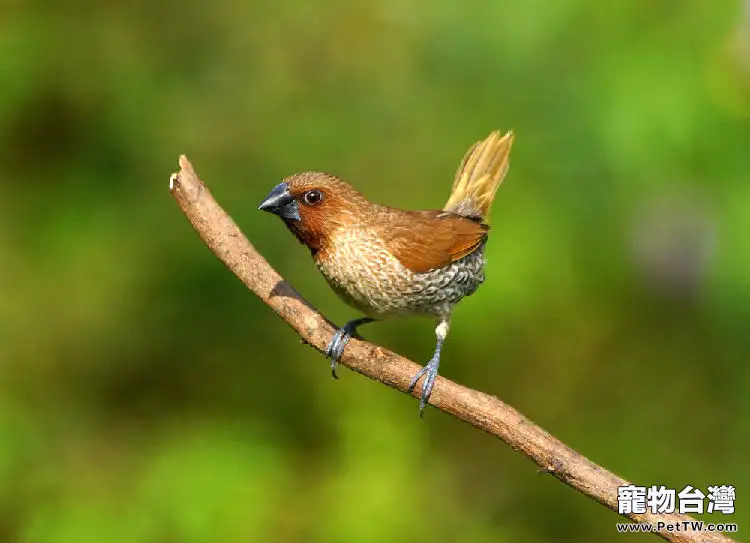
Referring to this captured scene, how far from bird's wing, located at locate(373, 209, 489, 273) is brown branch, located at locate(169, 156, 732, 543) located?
0.42m

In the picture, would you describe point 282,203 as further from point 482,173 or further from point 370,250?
point 482,173

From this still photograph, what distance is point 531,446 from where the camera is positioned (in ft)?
9.52

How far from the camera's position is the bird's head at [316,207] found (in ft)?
11.1

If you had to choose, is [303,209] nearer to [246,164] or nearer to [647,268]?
[246,164]

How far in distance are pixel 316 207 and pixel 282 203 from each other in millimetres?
135

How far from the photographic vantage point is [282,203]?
132 inches

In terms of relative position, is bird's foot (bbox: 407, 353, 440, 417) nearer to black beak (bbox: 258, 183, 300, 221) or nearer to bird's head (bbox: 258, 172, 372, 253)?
bird's head (bbox: 258, 172, 372, 253)

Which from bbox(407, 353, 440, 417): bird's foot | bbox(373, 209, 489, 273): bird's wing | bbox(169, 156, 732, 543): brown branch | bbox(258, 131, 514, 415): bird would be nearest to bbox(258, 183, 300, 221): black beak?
bbox(258, 131, 514, 415): bird

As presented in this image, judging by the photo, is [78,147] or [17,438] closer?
[17,438]

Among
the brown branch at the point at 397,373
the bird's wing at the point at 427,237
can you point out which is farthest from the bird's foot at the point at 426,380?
the bird's wing at the point at 427,237

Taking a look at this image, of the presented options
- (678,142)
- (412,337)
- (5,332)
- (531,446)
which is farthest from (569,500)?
(5,332)

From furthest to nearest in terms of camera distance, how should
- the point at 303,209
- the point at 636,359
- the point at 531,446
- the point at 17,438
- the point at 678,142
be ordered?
the point at 636,359
the point at 17,438
the point at 678,142
the point at 303,209
the point at 531,446

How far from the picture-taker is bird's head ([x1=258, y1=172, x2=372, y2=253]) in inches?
133

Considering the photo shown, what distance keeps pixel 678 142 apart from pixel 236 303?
235cm
